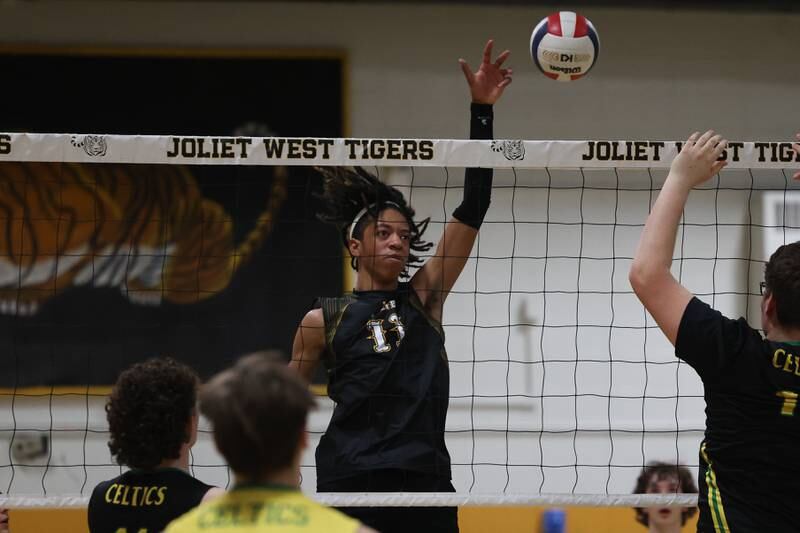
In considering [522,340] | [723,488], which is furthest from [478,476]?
[723,488]

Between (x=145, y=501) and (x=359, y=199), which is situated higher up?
(x=359, y=199)

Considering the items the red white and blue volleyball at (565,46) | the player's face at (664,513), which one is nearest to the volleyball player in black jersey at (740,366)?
the red white and blue volleyball at (565,46)

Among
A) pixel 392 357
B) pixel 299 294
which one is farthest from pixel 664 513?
pixel 299 294

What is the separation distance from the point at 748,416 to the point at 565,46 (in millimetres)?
2139

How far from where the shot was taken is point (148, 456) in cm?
277

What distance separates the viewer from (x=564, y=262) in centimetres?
829

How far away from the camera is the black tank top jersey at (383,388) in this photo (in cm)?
390

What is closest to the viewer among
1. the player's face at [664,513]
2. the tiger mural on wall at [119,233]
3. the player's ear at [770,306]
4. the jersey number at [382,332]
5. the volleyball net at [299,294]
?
the player's ear at [770,306]

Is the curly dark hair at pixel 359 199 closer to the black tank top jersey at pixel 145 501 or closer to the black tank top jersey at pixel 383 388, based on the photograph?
the black tank top jersey at pixel 383 388

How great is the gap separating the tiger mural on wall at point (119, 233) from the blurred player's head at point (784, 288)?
574 centimetres

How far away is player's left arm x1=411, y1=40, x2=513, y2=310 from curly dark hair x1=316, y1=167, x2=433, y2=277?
7.2 inches

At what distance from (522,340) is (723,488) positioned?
5235 millimetres

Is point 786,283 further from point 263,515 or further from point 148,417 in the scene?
point 148,417

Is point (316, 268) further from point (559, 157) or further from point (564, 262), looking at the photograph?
point (559, 157)
